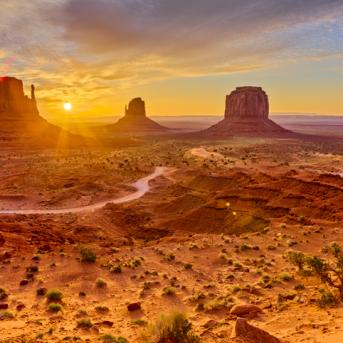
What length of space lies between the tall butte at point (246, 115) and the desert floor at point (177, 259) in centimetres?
12282

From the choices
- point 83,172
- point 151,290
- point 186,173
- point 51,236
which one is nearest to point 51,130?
point 83,172

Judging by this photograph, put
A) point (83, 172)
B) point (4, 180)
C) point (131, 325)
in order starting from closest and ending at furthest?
point (131, 325) < point (4, 180) < point (83, 172)

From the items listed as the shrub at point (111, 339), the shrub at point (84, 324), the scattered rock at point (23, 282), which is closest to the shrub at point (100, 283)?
the scattered rock at point (23, 282)

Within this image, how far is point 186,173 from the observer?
199 feet

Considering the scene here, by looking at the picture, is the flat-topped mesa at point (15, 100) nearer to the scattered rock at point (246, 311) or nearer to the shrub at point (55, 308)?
the shrub at point (55, 308)

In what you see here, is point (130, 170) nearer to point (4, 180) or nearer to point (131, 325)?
point (4, 180)

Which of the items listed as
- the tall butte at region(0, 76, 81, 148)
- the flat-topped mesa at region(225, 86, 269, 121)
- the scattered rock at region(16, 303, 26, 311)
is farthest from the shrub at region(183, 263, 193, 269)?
the flat-topped mesa at region(225, 86, 269, 121)

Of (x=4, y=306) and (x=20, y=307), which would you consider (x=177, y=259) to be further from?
(x=4, y=306)

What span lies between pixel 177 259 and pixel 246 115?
16372 cm

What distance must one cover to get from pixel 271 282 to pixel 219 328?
5.11 meters

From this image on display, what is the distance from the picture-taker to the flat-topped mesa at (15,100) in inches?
→ 5207

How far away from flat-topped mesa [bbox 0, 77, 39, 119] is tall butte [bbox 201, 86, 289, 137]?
69.5 m

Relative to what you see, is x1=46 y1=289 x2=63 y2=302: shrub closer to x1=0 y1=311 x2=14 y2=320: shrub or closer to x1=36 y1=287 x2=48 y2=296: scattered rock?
x1=36 y1=287 x2=48 y2=296: scattered rock

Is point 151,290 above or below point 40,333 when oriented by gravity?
below
